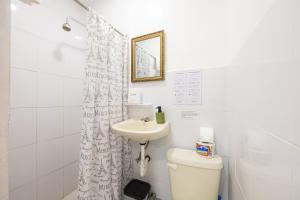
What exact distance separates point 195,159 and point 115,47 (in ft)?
3.82

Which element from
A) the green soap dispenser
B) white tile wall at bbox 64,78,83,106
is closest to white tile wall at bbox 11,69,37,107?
white tile wall at bbox 64,78,83,106

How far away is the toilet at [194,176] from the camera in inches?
34.8

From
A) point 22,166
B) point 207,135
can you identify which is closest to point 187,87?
point 207,135

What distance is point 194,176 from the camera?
0.91m

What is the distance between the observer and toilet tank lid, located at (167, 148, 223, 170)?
875mm

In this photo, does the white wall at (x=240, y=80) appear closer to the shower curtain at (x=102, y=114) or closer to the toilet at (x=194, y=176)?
the toilet at (x=194, y=176)

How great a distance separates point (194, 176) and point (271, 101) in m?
0.74

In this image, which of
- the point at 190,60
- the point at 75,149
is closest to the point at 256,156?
the point at 190,60

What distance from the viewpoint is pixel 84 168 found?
0.93 metres

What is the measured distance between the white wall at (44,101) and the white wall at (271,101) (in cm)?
152

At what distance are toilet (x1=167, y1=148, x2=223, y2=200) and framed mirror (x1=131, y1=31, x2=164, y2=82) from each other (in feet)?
2.44

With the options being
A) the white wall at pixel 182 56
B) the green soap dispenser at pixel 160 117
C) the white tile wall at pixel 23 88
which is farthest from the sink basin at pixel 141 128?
the white tile wall at pixel 23 88

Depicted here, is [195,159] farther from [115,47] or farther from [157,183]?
[115,47]

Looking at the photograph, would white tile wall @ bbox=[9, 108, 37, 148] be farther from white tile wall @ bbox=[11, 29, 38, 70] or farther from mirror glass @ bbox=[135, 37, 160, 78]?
mirror glass @ bbox=[135, 37, 160, 78]
